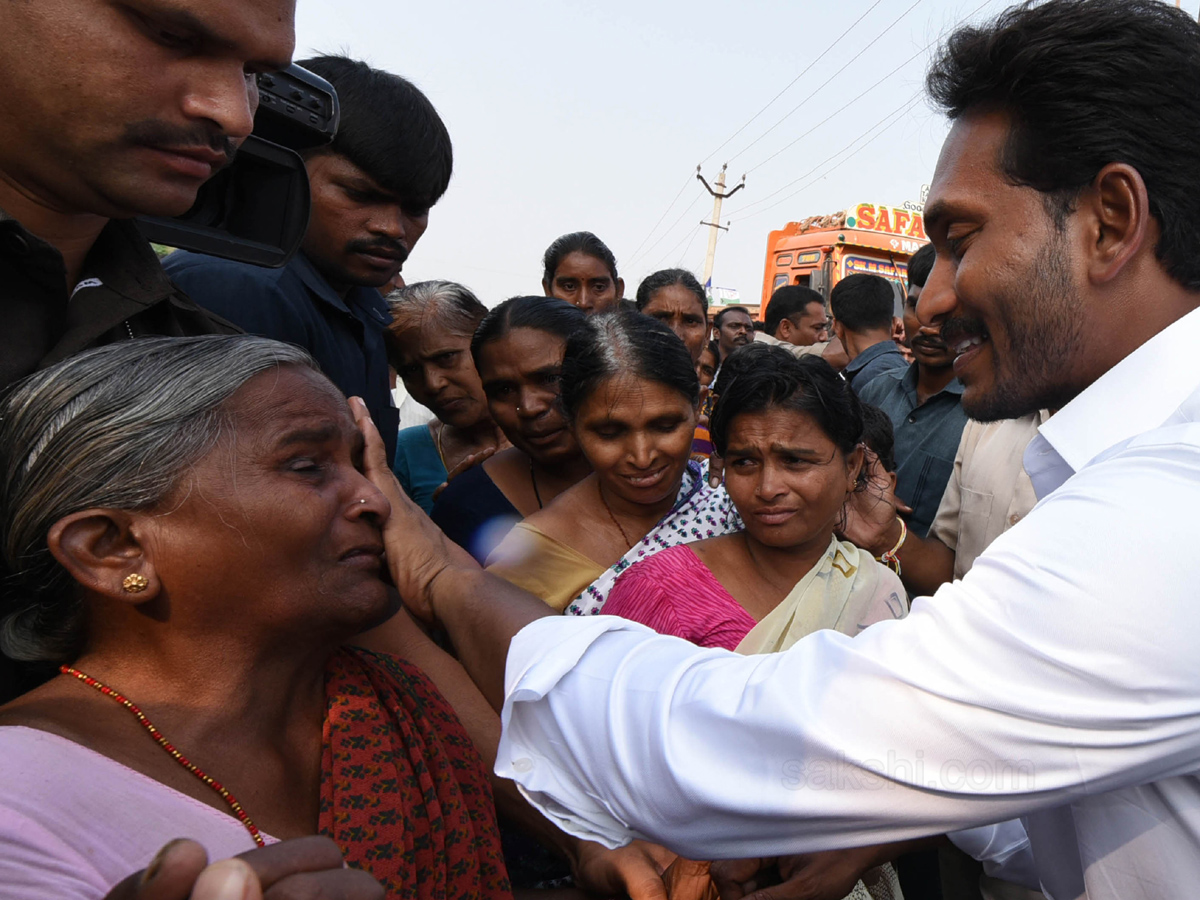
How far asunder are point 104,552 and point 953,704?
1361 millimetres

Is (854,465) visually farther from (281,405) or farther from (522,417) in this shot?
(281,405)

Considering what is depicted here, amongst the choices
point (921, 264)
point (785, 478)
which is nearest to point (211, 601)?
point (785, 478)

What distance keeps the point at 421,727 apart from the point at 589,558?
1.12 meters

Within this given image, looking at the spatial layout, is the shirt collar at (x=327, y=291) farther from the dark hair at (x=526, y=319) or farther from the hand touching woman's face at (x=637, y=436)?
the hand touching woman's face at (x=637, y=436)

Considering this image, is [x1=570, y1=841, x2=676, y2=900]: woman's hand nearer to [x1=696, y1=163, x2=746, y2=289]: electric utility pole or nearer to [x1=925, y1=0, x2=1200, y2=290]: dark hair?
[x1=925, y1=0, x2=1200, y2=290]: dark hair

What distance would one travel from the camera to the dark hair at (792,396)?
9.11ft

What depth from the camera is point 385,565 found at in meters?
1.78

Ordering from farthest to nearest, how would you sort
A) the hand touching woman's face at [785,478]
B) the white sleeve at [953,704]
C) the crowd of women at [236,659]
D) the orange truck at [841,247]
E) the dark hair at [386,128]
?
the orange truck at [841,247] < the dark hair at [386,128] < the hand touching woman's face at [785,478] < the crowd of women at [236,659] < the white sleeve at [953,704]

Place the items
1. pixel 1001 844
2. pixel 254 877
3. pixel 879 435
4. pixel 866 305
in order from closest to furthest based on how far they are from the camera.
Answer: pixel 254 877
pixel 1001 844
pixel 879 435
pixel 866 305

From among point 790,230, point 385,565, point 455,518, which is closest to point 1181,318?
point 385,565

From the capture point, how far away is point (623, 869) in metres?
1.82

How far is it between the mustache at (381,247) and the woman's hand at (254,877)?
2267mm

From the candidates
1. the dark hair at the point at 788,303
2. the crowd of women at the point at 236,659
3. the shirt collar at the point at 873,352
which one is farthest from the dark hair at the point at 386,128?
the dark hair at the point at 788,303

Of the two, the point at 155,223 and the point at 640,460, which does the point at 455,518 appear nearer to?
the point at 640,460
